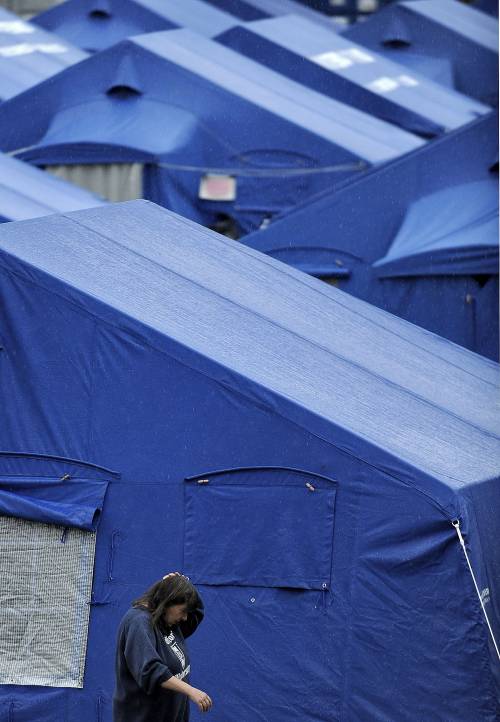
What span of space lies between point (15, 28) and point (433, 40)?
32.5 ft

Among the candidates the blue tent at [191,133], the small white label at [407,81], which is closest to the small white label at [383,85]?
the small white label at [407,81]

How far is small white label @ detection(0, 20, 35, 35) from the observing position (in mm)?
23375

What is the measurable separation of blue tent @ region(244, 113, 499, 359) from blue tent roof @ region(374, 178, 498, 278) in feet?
0.04

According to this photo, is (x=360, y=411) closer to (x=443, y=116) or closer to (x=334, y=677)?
(x=334, y=677)

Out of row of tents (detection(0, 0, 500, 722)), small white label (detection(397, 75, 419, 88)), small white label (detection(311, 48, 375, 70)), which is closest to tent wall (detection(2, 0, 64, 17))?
small white label (detection(311, 48, 375, 70))

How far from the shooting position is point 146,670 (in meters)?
5.50

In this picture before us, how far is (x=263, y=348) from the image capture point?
775 centimetres

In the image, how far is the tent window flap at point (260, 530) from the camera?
693 centimetres

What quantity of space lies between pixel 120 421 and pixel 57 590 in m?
0.94

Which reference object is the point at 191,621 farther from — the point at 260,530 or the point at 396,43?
the point at 396,43

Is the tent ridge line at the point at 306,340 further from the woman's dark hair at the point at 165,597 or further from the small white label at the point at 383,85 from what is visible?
the small white label at the point at 383,85

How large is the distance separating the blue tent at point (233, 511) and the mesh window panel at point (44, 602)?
0.01m

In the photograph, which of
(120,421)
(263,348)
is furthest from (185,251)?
(120,421)

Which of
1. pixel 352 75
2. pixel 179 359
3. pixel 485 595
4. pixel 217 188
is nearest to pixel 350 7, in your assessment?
pixel 352 75
